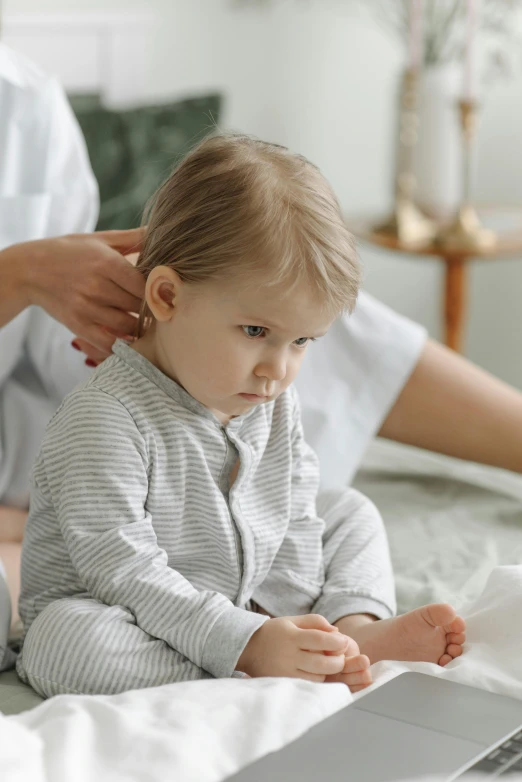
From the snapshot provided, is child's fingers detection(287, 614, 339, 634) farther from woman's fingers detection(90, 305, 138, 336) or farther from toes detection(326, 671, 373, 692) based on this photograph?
woman's fingers detection(90, 305, 138, 336)

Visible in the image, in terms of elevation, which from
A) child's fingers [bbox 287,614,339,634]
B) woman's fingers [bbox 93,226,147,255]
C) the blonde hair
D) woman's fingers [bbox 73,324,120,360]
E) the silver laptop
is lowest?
child's fingers [bbox 287,614,339,634]

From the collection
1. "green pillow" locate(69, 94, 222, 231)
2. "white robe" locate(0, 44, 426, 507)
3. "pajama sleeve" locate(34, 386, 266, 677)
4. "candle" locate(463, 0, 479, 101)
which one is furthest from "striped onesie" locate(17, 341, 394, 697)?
"candle" locate(463, 0, 479, 101)

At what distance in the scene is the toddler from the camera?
0.85 metres

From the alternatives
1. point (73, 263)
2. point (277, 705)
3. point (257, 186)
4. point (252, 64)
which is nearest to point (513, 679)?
point (277, 705)

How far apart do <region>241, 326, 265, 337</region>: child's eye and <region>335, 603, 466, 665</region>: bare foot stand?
0.26 metres

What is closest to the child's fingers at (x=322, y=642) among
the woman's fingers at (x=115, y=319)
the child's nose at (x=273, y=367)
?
the child's nose at (x=273, y=367)

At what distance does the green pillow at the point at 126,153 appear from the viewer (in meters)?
1.73

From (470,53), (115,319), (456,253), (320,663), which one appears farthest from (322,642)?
(470,53)

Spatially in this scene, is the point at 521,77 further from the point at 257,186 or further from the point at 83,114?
the point at 257,186

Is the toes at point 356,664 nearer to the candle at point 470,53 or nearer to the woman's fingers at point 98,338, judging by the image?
the woman's fingers at point 98,338

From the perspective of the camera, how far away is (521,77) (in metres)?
2.59

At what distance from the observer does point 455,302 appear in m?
2.34

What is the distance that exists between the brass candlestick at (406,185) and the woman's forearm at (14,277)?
1208 mm

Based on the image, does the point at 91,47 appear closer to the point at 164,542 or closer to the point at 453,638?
the point at 164,542
